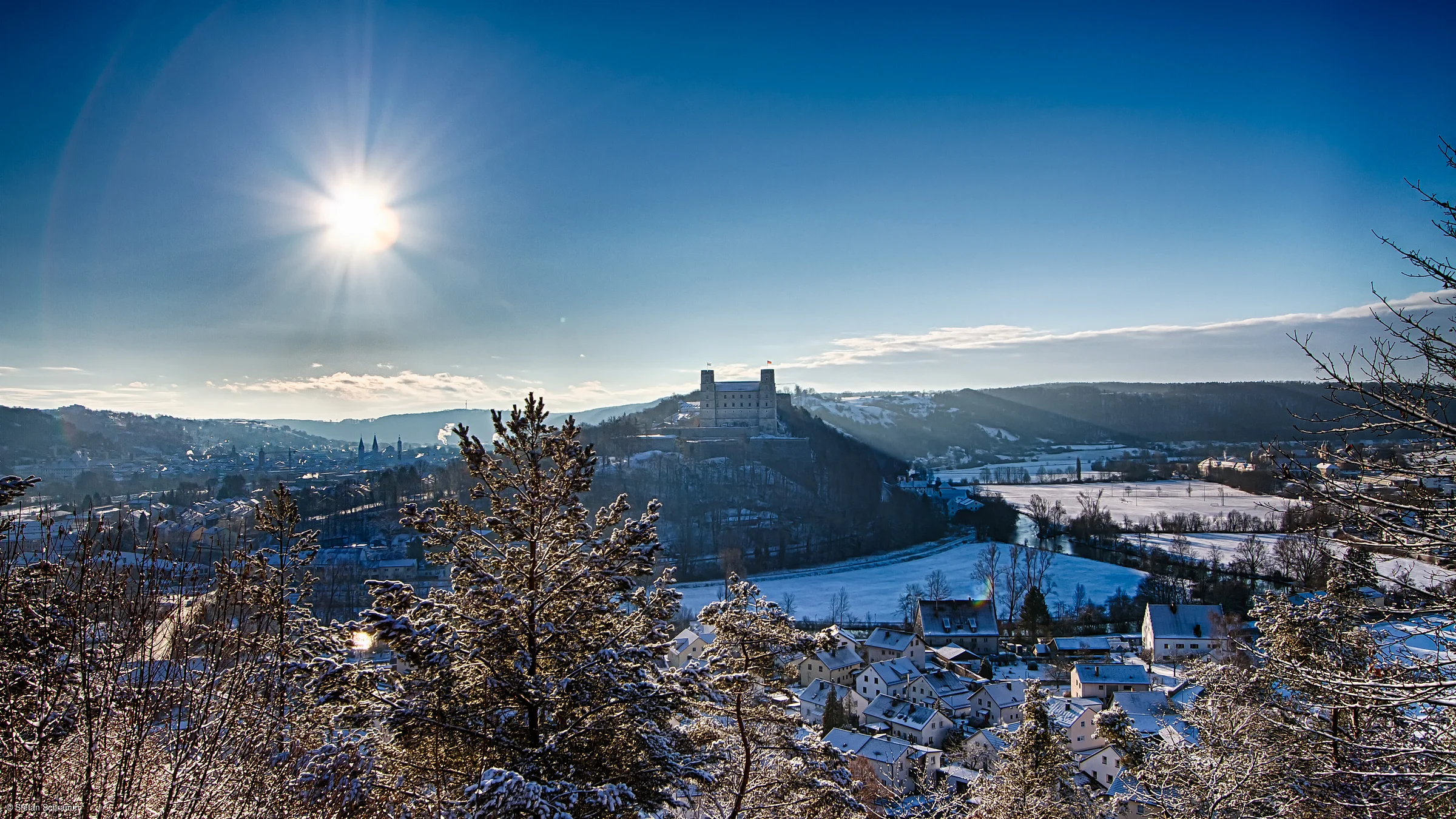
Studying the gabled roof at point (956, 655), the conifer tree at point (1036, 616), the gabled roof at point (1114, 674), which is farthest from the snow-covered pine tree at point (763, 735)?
the conifer tree at point (1036, 616)

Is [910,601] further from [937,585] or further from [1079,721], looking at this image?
[1079,721]

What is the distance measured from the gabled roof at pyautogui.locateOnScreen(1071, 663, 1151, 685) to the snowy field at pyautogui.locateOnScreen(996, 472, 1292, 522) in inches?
1677

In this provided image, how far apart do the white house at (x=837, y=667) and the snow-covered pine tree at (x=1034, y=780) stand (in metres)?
19.6

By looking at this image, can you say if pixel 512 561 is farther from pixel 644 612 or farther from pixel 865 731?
pixel 865 731

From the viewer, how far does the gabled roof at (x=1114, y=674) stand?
2456cm

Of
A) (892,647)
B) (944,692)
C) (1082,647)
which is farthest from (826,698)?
(1082,647)

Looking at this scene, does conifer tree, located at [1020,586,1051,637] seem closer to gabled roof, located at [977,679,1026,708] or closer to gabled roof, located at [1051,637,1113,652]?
gabled roof, located at [1051,637,1113,652]

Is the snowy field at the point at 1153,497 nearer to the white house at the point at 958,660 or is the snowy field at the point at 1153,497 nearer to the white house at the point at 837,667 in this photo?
the white house at the point at 958,660

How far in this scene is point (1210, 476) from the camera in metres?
86.6

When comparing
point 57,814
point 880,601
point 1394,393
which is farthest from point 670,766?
point 880,601

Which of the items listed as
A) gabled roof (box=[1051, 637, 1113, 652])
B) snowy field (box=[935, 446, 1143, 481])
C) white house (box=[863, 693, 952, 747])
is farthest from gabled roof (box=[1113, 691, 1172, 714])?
snowy field (box=[935, 446, 1143, 481])

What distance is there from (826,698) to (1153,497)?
6961cm

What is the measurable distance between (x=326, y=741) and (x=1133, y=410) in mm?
186435

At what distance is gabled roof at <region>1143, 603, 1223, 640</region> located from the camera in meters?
30.4
